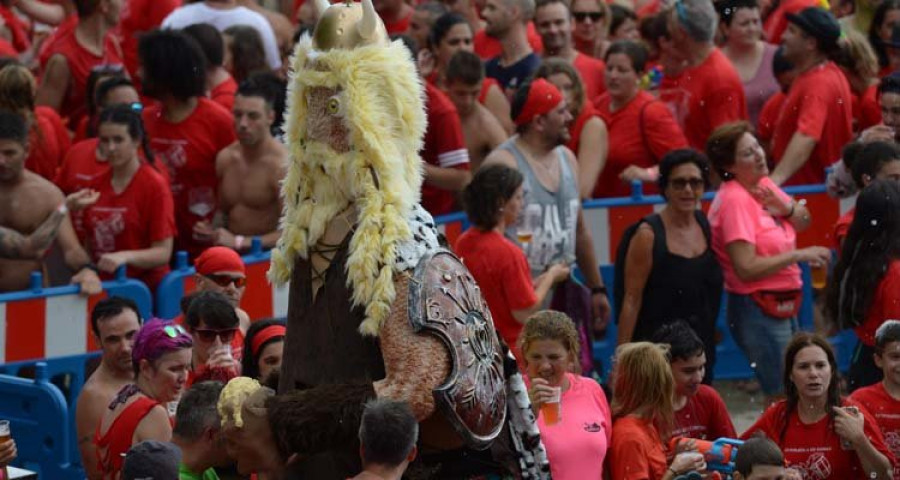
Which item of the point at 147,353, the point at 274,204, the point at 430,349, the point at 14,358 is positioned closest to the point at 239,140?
the point at 274,204

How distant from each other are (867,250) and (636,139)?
2589mm

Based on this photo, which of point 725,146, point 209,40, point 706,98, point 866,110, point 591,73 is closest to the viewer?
point 725,146

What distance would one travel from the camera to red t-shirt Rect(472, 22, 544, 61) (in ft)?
41.6

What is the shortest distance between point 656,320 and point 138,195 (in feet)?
8.80

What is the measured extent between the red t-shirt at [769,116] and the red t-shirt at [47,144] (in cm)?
414

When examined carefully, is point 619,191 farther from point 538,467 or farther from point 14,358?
point 538,467

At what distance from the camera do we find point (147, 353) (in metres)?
7.41

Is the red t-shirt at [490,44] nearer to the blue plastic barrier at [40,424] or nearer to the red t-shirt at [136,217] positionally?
the red t-shirt at [136,217]

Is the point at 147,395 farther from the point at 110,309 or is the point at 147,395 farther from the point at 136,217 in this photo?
the point at 136,217

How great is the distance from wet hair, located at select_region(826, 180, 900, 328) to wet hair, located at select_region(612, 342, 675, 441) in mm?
1508

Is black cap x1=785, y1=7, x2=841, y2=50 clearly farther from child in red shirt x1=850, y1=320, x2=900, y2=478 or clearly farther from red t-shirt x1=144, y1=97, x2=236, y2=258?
child in red shirt x1=850, y1=320, x2=900, y2=478

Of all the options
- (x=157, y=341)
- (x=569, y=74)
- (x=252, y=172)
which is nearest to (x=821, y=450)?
(x=157, y=341)

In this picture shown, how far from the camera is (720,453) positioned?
7.29 m

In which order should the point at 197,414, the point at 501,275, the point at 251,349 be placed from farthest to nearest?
the point at 501,275, the point at 251,349, the point at 197,414
